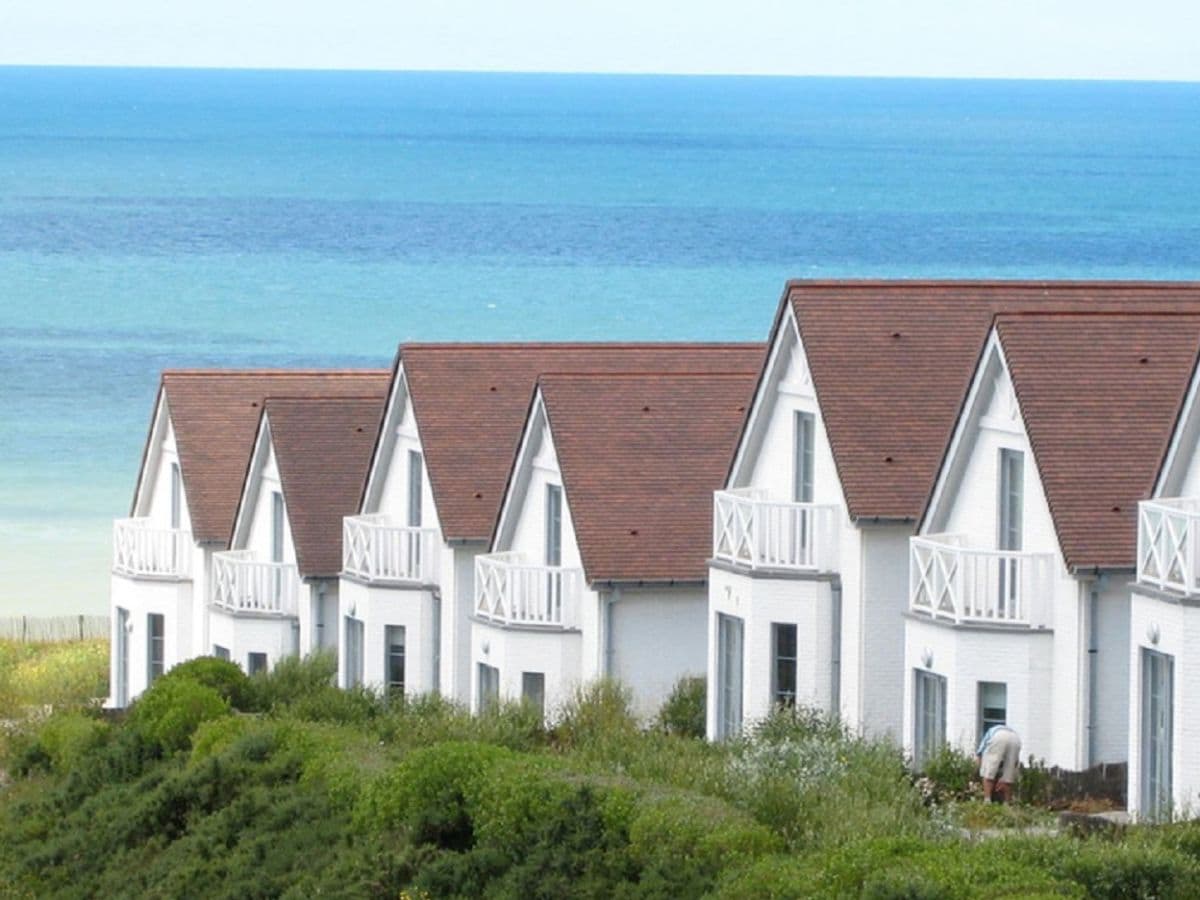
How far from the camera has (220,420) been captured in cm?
5497

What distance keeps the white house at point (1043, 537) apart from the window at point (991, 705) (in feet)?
0.05

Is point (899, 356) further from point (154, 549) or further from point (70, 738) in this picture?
point (154, 549)

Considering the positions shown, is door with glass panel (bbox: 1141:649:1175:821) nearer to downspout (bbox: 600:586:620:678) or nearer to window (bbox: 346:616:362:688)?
downspout (bbox: 600:586:620:678)

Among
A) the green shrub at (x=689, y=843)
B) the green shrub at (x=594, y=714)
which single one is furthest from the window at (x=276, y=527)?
the green shrub at (x=689, y=843)

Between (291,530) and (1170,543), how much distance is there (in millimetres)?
20842

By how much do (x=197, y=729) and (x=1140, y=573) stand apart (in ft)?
40.1

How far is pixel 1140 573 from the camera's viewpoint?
3250cm

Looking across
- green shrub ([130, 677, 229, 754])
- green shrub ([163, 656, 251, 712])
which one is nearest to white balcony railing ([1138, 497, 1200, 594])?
green shrub ([130, 677, 229, 754])

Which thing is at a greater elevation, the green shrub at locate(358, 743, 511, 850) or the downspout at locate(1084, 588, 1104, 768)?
the downspout at locate(1084, 588, 1104, 768)

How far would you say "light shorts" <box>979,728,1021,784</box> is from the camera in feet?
111

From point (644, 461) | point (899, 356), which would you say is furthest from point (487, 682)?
point (899, 356)

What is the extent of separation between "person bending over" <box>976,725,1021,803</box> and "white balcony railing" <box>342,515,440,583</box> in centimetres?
1378

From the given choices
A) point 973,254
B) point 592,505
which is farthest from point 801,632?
point 973,254

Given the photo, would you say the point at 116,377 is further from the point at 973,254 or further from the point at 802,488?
the point at 802,488
